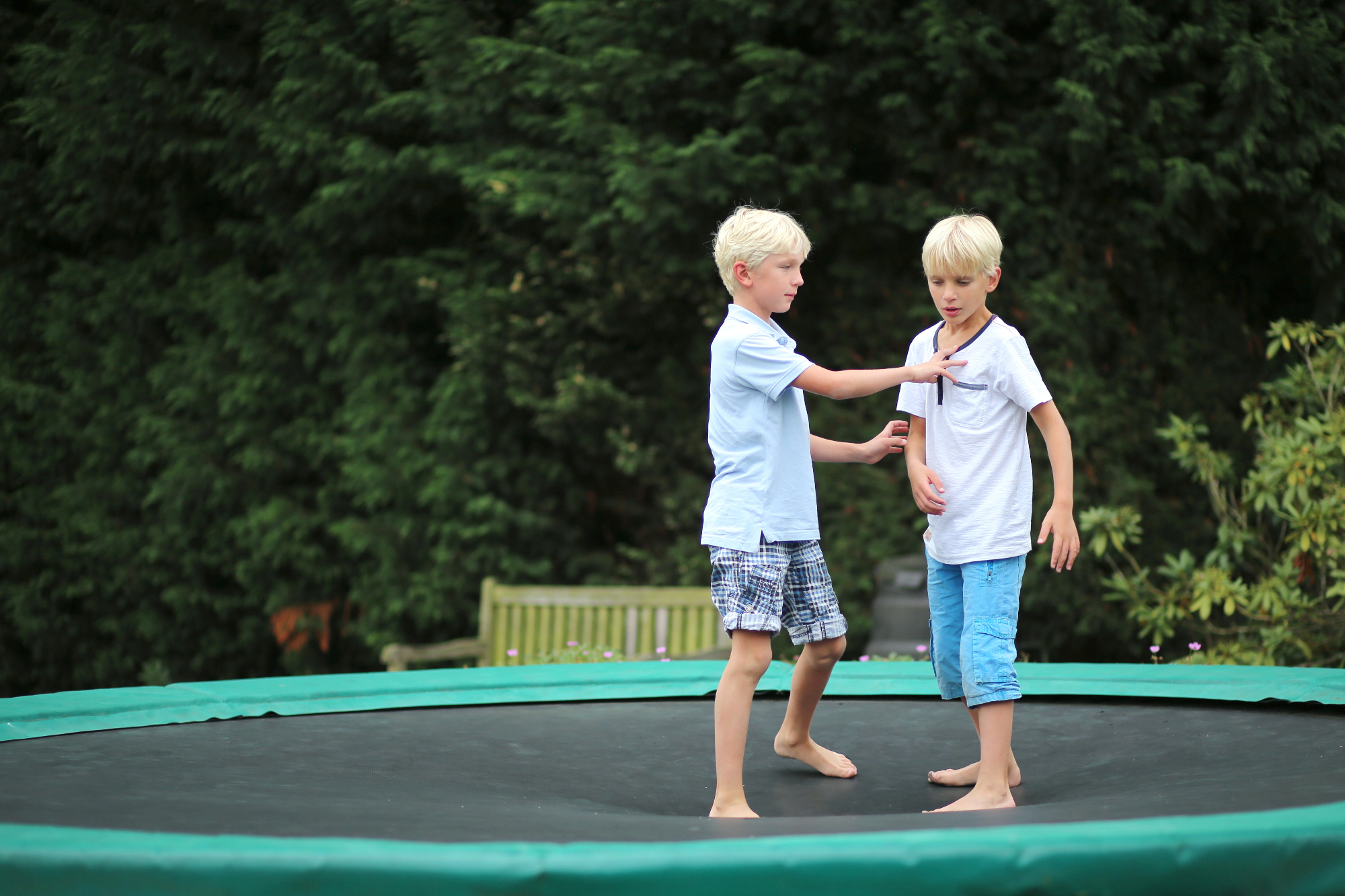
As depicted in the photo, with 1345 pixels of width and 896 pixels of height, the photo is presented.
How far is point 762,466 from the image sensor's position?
176 cm

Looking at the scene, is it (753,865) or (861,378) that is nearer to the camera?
(753,865)

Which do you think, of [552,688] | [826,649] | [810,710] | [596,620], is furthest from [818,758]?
[596,620]

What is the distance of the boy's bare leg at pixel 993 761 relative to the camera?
1636 millimetres

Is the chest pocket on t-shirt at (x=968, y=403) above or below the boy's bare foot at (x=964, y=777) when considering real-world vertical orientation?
above

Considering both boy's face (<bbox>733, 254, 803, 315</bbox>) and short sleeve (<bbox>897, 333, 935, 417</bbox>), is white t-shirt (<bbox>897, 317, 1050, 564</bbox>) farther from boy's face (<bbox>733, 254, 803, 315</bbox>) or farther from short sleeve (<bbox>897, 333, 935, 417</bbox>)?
boy's face (<bbox>733, 254, 803, 315</bbox>)

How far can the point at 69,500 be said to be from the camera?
19.1 ft

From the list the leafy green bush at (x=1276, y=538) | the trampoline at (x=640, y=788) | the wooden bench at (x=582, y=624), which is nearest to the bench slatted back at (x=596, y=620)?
the wooden bench at (x=582, y=624)

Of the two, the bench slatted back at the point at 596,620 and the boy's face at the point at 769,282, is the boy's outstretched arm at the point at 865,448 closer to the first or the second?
the boy's face at the point at 769,282

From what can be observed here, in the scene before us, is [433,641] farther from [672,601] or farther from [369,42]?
[369,42]

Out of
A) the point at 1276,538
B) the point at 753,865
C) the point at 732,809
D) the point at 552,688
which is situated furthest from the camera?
the point at 1276,538

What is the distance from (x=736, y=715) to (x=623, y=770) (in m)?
0.42

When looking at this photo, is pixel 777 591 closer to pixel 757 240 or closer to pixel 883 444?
pixel 883 444

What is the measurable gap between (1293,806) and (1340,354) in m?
2.56

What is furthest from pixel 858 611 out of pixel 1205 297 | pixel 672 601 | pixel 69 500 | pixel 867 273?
pixel 69 500
